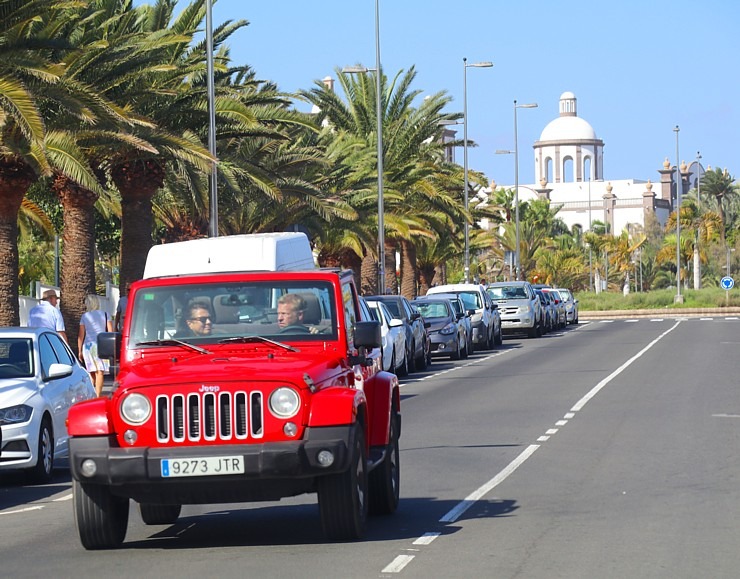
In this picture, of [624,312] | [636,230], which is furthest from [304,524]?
[636,230]

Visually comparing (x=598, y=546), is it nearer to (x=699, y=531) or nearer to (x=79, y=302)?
(x=699, y=531)

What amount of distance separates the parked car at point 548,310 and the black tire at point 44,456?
40.8 m

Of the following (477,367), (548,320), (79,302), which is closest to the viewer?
(79,302)

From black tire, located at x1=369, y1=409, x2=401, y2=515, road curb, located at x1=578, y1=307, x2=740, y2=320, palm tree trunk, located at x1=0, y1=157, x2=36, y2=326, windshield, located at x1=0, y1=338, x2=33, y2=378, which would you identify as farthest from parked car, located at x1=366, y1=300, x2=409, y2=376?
road curb, located at x1=578, y1=307, x2=740, y2=320

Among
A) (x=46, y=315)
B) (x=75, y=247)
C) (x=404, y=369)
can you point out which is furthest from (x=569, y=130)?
(x=46, y=315)

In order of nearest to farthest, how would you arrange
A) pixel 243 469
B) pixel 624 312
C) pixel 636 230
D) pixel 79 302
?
pixel 243 469
pixel 79 302
pixel 624 312
pixel 636 230

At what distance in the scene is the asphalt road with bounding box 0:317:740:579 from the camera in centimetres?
881

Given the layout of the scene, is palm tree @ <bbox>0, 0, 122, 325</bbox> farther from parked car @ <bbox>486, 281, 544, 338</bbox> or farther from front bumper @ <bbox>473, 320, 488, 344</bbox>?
parked car @ <bbox>486, 281, 544, 338</bbox>

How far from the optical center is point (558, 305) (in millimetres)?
61750

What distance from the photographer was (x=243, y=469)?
8859mm

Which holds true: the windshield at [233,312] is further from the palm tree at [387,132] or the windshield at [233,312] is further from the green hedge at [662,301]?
the green hedge at [662,301]

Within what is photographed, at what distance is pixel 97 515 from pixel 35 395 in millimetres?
5285

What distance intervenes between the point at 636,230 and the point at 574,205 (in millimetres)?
14527

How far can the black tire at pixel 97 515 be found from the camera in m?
9.27
